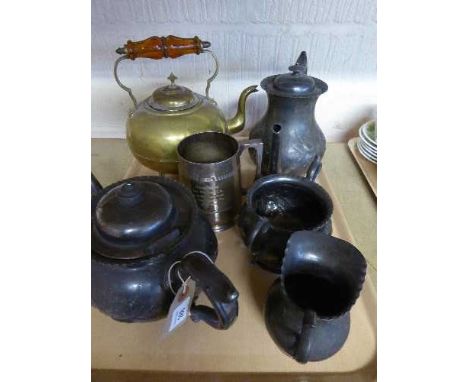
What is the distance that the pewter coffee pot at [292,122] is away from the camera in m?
0.70

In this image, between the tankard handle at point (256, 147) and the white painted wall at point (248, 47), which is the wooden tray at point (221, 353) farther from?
the white painted wall at point (248, 47)

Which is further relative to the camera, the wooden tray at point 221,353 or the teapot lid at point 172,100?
the teapot lid at point 172,100

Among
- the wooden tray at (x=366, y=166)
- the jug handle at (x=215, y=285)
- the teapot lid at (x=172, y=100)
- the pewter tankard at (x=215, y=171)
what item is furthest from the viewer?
the wooden tray at (x=366, y=166)

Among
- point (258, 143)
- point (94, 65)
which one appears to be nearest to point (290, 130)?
point (258, 143)

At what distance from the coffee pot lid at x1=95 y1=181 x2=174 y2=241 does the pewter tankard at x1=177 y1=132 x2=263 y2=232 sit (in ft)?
0.40

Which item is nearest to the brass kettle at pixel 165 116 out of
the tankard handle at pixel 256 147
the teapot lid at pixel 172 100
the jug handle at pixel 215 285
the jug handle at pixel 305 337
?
the teapot lid at pixel 172 100

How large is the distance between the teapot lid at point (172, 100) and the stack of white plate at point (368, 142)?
1.42 ft

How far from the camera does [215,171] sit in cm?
61

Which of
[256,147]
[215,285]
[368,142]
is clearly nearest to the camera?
[215,285]

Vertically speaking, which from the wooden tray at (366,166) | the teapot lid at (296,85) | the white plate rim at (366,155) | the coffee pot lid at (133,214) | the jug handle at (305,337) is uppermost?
the teapot lid at (296,85)

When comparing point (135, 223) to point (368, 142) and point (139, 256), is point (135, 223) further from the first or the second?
point (368, 142)

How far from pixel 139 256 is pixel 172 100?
379mm

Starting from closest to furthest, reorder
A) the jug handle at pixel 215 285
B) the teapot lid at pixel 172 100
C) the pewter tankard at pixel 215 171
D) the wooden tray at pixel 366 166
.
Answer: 1. the jug handle at pixel 215 285
2. the pewter tankard at pixel 215 171
3. the teapot lid at pixel 172 100
4. the wooden tray at pixel 366 166

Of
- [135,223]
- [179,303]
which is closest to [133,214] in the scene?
[135,223]
